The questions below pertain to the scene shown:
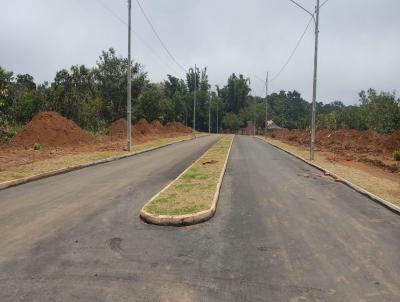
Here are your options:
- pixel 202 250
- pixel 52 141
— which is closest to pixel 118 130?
pixel 52 141

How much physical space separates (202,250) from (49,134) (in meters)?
28.6

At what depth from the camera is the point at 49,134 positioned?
114 feet

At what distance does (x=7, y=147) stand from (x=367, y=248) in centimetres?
2771

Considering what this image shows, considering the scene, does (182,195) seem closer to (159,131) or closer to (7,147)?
(7,147)

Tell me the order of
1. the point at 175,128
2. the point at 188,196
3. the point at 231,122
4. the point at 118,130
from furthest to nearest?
the point at 231,122
the point at 175,128
the point at 118,130
the point at 188,196

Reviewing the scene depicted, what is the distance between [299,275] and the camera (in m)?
6.89

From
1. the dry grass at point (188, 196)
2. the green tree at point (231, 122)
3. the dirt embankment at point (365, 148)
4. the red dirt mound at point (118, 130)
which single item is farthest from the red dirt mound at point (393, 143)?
the green tree at point (231, 122)

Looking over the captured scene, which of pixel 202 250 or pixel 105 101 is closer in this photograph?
pixel 202 250

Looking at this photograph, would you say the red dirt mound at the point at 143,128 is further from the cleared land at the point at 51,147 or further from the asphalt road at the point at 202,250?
the asphalt road at the point at 202,250

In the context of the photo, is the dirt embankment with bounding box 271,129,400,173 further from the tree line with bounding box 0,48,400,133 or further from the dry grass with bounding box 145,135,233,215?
the dry grass with bounding box 145,135,233,215

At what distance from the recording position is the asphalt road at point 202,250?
6.31 m

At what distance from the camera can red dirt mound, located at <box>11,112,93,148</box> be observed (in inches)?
1313

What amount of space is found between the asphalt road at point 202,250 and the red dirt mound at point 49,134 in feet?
66.5

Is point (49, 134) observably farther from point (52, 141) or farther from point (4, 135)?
point (4, 135)
